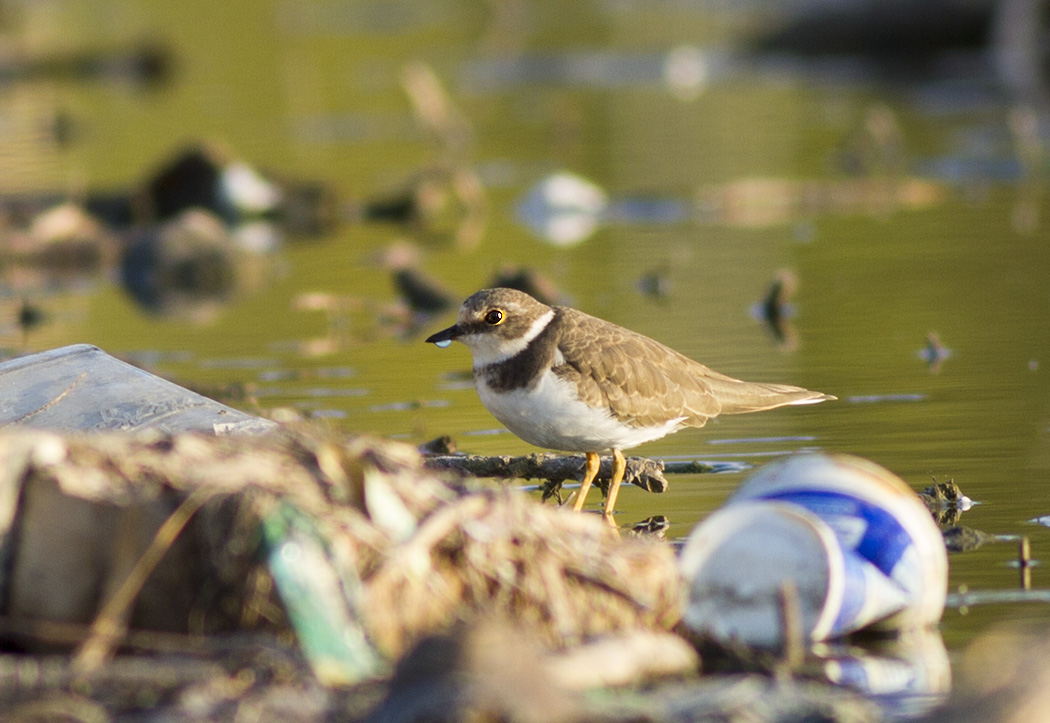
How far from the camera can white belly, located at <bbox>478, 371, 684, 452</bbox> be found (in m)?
6.09

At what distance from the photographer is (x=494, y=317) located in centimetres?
638

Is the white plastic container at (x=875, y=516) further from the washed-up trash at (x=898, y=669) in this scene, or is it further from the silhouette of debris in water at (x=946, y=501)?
the silhouette of debris in water at (x=946, y=501)

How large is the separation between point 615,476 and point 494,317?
79 cm

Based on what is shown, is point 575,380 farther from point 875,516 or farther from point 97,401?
point 97,401

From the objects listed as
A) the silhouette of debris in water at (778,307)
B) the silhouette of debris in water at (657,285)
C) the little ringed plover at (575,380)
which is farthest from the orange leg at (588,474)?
the silhouette of debris in water at (657,285)

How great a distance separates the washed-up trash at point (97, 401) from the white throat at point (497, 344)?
906mm

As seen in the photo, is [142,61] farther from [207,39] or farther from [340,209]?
[340,209]

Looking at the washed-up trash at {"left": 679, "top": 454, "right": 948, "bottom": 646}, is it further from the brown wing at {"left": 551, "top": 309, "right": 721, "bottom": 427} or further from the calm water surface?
the brown wing at {"left": 551, "top": 309, "right": 721, "bottom": 427}

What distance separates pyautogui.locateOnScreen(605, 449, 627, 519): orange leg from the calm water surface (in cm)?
15

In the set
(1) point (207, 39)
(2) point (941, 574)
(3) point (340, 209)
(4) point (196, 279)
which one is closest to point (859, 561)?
(2) point (941, 574)

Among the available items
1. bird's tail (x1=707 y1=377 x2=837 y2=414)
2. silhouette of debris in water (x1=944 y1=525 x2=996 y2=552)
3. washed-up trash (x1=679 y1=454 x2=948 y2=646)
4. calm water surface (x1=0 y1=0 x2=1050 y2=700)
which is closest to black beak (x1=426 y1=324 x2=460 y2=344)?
calm water surface (x1=0 y1=0 x2=1050 y2=700)

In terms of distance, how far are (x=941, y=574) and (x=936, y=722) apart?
49.8 inches

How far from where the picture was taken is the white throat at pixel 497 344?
20.7 feet

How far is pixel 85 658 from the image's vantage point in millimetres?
3963
